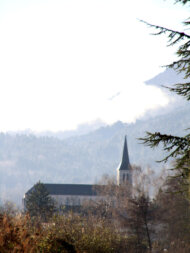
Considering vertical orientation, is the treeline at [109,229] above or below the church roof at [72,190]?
below

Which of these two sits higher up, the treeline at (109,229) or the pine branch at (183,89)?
the pine branch at (183,89)

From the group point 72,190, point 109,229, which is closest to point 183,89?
point 109,229

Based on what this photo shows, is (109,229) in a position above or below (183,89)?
below

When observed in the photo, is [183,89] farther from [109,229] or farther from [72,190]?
[72,190]

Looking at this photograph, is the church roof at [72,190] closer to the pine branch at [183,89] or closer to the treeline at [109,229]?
the treeline at [109,229]

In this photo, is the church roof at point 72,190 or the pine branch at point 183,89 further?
the church roof at point 72,190

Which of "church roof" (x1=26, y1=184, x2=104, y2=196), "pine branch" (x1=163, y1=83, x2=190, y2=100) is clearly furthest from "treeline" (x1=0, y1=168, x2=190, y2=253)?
"church roof" (x1=26, y1=184, x2=104, y2=196)

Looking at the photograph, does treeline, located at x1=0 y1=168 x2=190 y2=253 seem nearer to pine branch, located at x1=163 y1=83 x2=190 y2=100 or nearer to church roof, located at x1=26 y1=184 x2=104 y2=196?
Answer: pine branch, located at x1=163 y1=83 x2=190 y2=100

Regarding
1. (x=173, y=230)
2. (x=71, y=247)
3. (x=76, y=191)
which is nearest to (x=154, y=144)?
(x=71, y=247)

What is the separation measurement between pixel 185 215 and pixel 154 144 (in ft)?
91.4

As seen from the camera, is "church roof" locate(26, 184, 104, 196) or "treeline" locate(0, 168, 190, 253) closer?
"treeline" locate(0, 168, 190, 253)

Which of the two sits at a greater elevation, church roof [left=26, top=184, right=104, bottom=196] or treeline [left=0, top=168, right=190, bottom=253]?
church roof [left=26, top=184, right=104, bottom=196]

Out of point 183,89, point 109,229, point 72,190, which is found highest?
point 72,190

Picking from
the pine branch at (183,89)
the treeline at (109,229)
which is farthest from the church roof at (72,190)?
the pine branch at (183,89)
